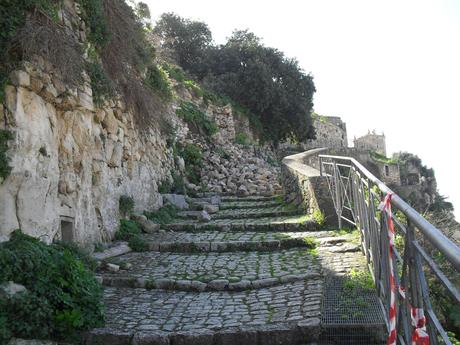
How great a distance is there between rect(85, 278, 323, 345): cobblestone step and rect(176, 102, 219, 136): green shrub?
10.5m

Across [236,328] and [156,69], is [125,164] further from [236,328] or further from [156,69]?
[236,328]

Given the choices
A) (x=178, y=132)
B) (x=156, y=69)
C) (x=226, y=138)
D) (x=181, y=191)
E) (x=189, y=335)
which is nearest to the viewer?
(x=189, y=335)

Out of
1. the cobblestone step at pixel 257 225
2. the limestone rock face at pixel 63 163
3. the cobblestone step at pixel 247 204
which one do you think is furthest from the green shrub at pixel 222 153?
the limestone rock face at pixel 63 163

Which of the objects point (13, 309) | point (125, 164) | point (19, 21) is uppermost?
point (19, 21)

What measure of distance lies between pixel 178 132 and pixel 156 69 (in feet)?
14.0

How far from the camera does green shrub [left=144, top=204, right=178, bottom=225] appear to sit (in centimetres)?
856

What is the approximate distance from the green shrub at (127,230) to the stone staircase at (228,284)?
0.88ft

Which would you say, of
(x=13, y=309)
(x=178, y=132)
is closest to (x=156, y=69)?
(x=178, y=132)

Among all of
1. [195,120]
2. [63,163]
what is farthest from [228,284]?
[195,120]

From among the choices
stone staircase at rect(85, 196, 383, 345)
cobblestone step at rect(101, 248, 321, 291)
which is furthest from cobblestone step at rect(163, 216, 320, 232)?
cobblestone step at rect(101, 248, 321, 291)

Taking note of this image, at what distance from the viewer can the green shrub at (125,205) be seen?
24.6ft

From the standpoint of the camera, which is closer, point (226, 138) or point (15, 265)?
point (15, 265)

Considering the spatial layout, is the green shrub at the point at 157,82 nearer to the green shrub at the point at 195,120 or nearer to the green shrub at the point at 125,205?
the green shrub at the point at 125,205

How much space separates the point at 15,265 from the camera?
375cm
